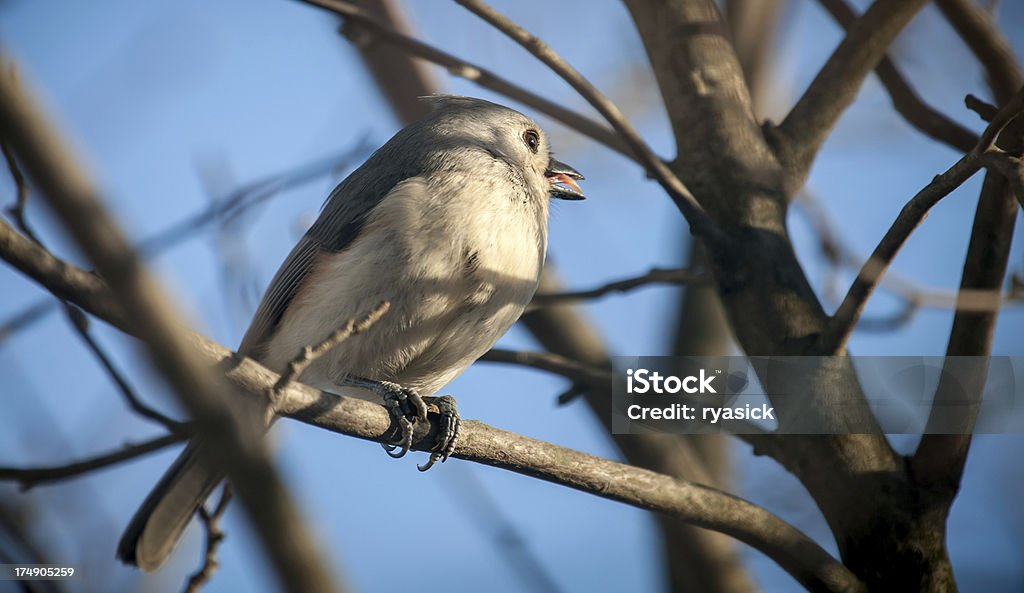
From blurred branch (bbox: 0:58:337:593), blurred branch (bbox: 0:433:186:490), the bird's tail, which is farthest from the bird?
blurred branch (bbox: 0:58:337:593)

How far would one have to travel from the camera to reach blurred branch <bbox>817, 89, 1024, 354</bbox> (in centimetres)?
216

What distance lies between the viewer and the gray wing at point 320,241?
314 cm

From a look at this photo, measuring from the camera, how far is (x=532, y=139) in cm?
377

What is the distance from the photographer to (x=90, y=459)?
2607 mm

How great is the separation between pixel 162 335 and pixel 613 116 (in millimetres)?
1809

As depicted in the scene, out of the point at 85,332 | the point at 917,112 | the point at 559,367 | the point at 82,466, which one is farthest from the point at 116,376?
the point at 917,112

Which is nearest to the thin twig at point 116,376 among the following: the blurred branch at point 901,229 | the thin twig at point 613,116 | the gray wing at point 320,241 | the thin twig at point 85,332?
the thin twig at point 85,332

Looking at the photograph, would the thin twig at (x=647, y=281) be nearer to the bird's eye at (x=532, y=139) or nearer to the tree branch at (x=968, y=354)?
the bird's eye at (x=532, y=139)

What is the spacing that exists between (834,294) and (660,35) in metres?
1.36

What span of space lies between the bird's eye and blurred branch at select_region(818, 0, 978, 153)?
1.30 meters

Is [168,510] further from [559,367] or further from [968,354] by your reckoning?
[968,354]

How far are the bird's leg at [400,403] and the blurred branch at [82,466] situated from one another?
627 millimetres

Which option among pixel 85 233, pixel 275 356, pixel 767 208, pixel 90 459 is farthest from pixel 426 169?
pixel 85 233

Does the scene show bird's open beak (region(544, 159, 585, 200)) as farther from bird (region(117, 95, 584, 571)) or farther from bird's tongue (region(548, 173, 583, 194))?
bird (region(117, 95, 584, 571))
